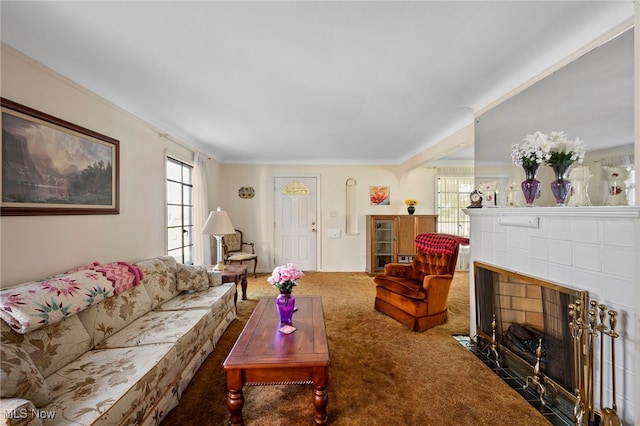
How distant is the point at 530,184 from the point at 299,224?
166 inches

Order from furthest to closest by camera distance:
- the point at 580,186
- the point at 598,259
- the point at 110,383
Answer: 1. the point at 580,186
2. the point at 598,259
3. the point at 110,383

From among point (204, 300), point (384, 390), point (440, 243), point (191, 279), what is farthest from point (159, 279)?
point (440, 243)

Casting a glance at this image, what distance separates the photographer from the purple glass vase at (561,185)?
171 cm

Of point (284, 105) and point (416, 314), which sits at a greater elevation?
point (284, 105)

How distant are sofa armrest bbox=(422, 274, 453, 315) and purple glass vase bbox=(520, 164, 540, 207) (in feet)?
4.00

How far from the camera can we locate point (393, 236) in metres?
5.19

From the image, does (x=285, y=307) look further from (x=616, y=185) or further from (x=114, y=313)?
(x=616, y=185)

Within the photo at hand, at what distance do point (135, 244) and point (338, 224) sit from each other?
12.3 ft

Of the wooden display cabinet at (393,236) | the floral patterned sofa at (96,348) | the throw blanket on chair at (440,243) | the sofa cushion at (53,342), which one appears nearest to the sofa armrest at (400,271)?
the throw blanket on chair at (440,243)

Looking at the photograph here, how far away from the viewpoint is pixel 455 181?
572 cm

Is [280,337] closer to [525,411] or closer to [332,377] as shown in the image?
[332,377]

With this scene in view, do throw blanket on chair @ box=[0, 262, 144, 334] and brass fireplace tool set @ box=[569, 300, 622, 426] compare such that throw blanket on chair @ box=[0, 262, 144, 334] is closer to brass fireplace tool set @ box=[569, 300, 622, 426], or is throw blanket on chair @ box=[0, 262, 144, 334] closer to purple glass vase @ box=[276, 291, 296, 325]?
purple glass vase @ box=[276, 291, 296, 325]

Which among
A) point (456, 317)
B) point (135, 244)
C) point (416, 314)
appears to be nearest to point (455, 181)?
point (456, 317)

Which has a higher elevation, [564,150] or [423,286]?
[564,150]
